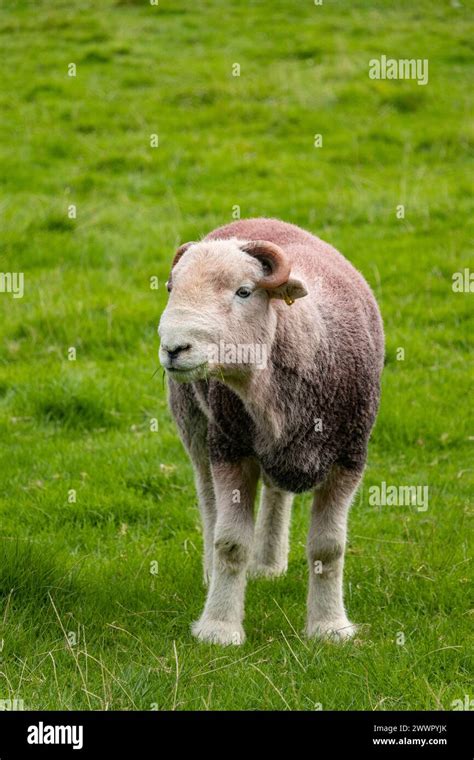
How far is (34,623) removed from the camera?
5137 millimetres

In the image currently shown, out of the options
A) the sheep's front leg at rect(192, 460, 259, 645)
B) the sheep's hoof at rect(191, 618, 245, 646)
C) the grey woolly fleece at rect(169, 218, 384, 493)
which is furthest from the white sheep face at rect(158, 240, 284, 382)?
the sheep's hoof at rect(191, 618, 245, 646)

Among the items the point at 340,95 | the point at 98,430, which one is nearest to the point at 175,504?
the point at 98,430

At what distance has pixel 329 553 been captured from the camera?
17.1ft

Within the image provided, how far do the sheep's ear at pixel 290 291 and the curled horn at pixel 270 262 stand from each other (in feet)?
0.22

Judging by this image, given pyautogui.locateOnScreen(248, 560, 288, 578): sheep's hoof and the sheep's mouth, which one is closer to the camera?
the sheep's mouth

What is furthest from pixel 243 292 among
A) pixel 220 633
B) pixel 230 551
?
pixel 220 633

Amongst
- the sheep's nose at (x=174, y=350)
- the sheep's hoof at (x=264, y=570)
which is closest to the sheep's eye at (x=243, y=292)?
the sheep's nose at (x=174, y=350)

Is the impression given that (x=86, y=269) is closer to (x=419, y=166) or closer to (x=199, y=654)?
(x=419, y=166)

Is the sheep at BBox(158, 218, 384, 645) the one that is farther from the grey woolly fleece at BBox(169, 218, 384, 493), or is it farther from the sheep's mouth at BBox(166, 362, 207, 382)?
the sheep's mouth at BBox(166, 362, 207, 382)

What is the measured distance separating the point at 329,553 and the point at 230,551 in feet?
1.49

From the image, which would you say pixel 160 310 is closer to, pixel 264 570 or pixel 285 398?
pixel 264 570

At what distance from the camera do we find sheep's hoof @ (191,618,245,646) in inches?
200

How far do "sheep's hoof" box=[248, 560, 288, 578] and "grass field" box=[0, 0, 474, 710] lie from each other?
0.31 ft
